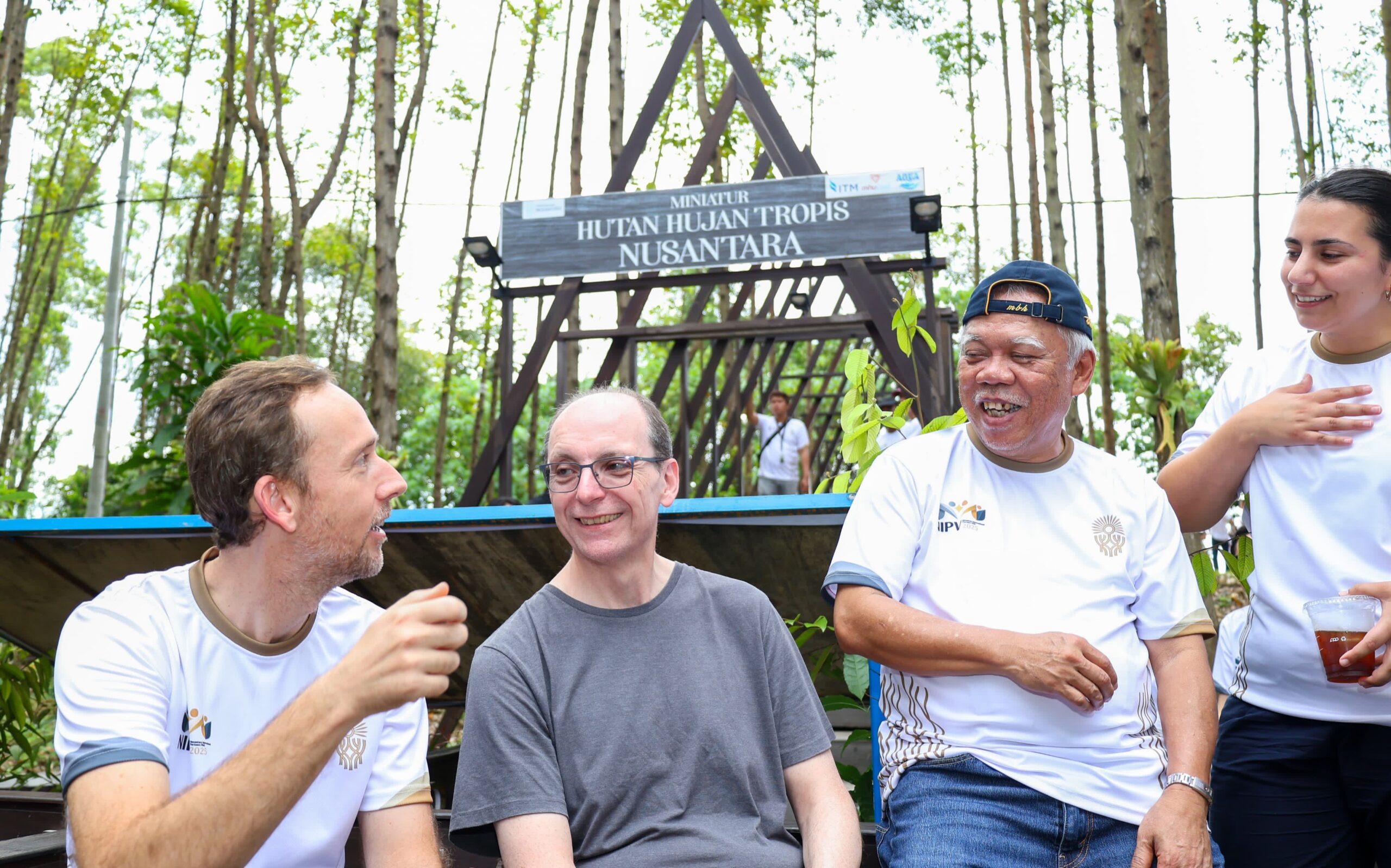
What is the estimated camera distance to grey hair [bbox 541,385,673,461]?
2148mm

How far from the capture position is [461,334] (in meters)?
21.3

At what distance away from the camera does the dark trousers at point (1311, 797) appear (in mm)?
2059

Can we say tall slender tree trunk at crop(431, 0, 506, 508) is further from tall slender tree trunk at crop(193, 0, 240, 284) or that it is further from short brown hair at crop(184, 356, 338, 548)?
short brown hair at crop(184, 356, 338, 548)

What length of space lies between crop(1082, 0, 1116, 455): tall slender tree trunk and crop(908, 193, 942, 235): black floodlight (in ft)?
34.1

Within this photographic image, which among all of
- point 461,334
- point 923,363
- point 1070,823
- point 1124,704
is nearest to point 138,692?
point 1070,823

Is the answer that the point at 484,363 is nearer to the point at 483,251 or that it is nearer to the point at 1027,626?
the point at 483,251

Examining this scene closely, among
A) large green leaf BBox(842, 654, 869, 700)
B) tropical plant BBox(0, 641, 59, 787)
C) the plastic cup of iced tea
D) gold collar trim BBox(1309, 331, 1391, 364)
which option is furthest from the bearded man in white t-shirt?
tropical plant BBox(0, 641, 59, 787)

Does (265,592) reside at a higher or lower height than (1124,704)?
higher

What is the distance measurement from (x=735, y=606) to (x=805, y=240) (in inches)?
182

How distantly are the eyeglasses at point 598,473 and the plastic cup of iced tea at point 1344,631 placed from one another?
1284mm

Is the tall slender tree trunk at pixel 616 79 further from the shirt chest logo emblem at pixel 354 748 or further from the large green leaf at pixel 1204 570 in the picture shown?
the shirt chest logo emblem at pixel 354 748

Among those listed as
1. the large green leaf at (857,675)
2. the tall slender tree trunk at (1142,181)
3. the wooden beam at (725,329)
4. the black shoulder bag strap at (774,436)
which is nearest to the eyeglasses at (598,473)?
the large green leaf at (857,675)

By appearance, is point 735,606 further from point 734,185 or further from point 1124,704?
point 734,185

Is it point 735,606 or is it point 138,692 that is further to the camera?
point 735,606
